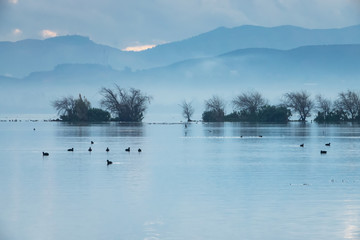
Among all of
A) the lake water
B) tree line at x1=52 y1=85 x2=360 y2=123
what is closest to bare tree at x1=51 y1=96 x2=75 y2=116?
tree line at x1=52 y1=85 x2=360 y2=123

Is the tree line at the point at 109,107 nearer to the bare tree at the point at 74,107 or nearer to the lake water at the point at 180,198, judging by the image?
the bare tree at the point at 74,107

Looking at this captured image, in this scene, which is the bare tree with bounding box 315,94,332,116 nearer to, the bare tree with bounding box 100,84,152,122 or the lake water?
the bare tree with bounding box 100,84,152,122

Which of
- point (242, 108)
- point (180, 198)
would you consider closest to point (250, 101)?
point (242, 108)

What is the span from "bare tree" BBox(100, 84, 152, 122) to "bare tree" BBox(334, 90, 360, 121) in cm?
2190

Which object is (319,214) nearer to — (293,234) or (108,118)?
(293,234)

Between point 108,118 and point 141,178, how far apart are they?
69.4 metres

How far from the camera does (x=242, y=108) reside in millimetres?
90375

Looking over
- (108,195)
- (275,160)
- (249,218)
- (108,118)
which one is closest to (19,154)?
(275,160)

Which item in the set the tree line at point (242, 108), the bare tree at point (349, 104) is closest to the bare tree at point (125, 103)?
the tree line at point (242, 108)

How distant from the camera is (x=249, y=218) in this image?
14781mm

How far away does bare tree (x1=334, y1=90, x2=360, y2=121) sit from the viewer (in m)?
82.4

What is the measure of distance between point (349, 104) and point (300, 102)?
556 cm

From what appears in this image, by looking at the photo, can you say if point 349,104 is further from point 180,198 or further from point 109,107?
point 180,198

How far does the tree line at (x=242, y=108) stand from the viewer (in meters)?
82.8
